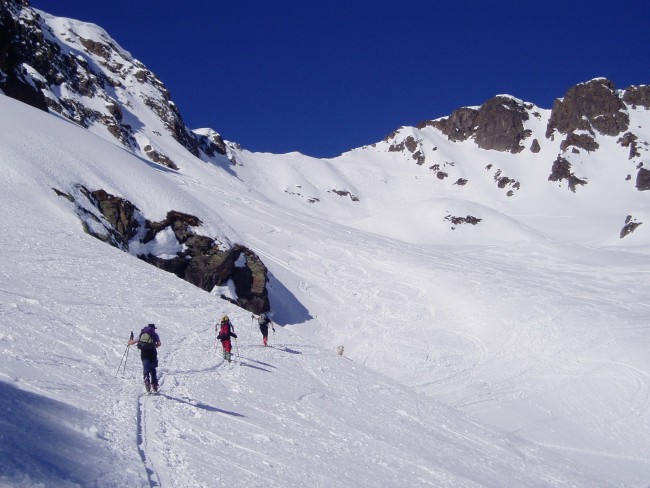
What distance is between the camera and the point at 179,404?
367 inches

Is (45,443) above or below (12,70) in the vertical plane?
below

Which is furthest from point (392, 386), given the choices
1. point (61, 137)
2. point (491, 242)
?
point (491, 242)

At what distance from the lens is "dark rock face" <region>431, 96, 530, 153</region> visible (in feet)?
456

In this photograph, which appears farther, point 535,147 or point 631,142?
point 535,147

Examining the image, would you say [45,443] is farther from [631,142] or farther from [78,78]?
[631,142]

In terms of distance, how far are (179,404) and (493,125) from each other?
14450 cm

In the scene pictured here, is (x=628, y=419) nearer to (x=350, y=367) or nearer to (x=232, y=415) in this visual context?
(x=350, y=367)

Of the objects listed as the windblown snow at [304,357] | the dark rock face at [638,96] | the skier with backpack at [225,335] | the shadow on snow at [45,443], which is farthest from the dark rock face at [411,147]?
the shadow on snow at [45,443]

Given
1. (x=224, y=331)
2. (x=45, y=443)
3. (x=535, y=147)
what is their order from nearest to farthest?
(x=45, y=443) < (x=224, y=331) < (x=535, y=147)

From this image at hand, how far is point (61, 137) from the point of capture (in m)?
31.6

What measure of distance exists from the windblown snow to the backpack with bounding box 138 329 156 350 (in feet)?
2.39

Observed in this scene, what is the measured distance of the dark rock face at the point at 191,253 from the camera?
2650 centimetres

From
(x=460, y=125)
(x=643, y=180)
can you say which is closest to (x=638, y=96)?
(x=643, y=180)

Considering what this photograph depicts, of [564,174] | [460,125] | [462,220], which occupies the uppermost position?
[460,125]
